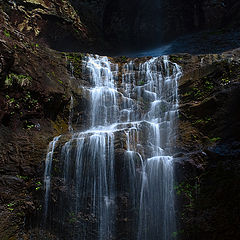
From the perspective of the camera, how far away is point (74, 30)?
50.3 feet

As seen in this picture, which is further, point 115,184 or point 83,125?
point 83,125

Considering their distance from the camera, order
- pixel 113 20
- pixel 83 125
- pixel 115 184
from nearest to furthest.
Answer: pixel 115 184 → pixel 83 125 → pixel 113 20

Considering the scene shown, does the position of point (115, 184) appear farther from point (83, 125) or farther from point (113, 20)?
point (113, 20)

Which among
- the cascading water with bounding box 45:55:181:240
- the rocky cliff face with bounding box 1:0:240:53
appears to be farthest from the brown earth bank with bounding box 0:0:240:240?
the rocky cliff face with bounding box 1:0:240:53

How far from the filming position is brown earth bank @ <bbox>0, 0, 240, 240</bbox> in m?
5.48

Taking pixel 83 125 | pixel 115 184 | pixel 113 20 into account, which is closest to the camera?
pixel 115 184

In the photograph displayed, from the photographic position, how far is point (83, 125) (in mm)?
8734

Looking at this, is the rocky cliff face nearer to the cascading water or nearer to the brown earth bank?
the brown earth bank

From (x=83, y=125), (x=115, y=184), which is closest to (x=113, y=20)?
(x=83, y=125)

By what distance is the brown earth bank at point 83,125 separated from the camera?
5.48 m

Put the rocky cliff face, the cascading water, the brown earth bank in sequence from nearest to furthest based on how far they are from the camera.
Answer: the brown earth bank → the cascading water → the rocky cliff face

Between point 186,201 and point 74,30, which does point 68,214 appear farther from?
point 74,30

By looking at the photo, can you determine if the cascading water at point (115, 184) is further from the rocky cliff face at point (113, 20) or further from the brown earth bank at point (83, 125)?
the rocky cliff face at point (113, 20)

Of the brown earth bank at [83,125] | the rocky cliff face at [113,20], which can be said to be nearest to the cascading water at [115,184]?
the brown earth bank at [83,125]
